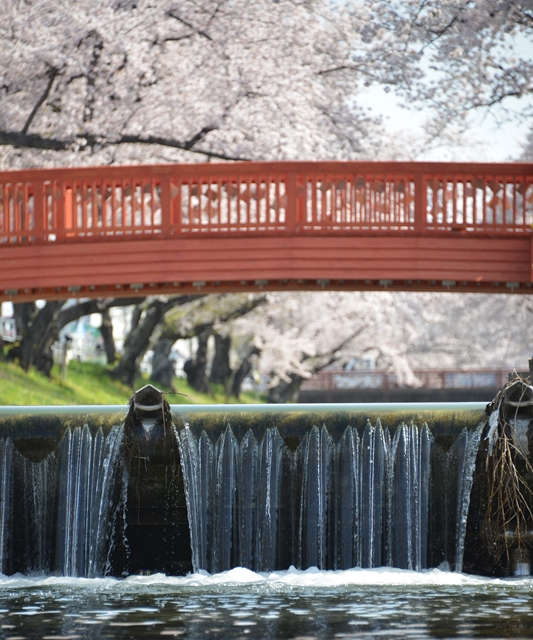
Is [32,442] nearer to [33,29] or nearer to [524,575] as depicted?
[524,575]

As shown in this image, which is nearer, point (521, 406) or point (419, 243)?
point (521, 406)

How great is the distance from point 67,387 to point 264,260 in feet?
38.2

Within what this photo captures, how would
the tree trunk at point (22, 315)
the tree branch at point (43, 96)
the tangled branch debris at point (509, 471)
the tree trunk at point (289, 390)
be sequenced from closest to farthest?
the tangled branch debris at point (509, 471)
the tree branch at point (43, 96)
the tree trunk at point (22, 315)
the tree trunk at point (289, 390)

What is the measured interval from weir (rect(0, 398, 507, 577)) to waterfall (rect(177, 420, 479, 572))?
12 millimetres

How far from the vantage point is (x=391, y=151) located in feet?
80.1

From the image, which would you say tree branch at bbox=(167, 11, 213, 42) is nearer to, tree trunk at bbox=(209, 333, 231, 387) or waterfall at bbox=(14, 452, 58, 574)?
waterfall at bbox=(14, 452, 58, 574)

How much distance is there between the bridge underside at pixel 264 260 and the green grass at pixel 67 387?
4.49 metres

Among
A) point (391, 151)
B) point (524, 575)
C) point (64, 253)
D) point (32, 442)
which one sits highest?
point (391, 151)

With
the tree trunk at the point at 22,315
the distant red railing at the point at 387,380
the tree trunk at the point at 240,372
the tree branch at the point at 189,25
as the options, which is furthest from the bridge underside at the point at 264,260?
the distant red railing at the point at 387,380

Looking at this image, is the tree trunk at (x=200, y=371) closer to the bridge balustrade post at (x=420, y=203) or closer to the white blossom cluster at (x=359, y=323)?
the white blossom cluster at (x=359, y=323)

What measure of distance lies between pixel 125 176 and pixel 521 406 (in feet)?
20.7

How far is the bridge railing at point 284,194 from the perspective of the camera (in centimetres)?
1608

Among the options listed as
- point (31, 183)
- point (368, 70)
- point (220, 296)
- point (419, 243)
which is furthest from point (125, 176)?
point (220, 296)

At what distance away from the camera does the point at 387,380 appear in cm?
4216
